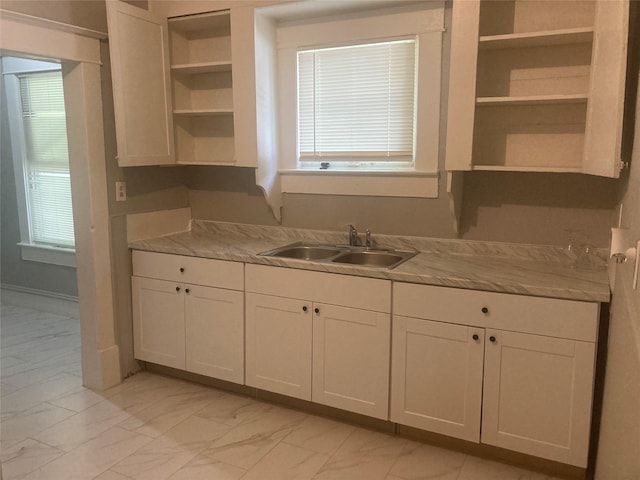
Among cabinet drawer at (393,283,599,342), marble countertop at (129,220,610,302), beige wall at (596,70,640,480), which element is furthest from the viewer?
marble countertop at (129,220,610,302)

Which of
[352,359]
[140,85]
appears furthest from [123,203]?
[352,359]

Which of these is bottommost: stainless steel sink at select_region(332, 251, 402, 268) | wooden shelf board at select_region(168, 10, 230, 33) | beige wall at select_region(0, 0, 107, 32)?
stainless steel sink at select_region(332, 251, 402, 268)

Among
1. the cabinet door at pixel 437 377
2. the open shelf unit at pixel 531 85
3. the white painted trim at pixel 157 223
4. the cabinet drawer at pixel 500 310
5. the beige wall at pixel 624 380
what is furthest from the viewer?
the white painted trim at pixel 157 223

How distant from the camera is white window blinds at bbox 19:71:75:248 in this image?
459cm

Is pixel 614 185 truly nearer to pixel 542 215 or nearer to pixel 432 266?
pixel 542 215

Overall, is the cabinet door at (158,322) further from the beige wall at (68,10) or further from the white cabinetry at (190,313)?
the beige wall at (68,10)

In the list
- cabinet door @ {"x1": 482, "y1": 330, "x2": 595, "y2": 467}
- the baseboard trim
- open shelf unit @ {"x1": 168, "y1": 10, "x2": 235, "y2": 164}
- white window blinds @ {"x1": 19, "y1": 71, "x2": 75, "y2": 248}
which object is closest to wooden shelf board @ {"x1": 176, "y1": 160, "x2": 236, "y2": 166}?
open shelf unit @ {"x1": 168, "y1": 10, "x2": 235, "y2": 164}

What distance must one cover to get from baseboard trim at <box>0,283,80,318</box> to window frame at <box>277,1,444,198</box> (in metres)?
2.59

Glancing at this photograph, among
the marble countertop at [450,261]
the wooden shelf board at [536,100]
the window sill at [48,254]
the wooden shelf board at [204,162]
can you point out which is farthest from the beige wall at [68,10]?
→ the window sill at [48,254]

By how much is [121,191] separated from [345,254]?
4.73ft

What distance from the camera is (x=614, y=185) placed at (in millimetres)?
2525

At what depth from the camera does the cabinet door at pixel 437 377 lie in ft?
7.82

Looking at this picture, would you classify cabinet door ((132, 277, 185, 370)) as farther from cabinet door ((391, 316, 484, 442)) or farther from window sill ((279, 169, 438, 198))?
cabinet door ((391, 316, 484, 442))

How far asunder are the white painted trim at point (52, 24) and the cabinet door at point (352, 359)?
198 centimetres
